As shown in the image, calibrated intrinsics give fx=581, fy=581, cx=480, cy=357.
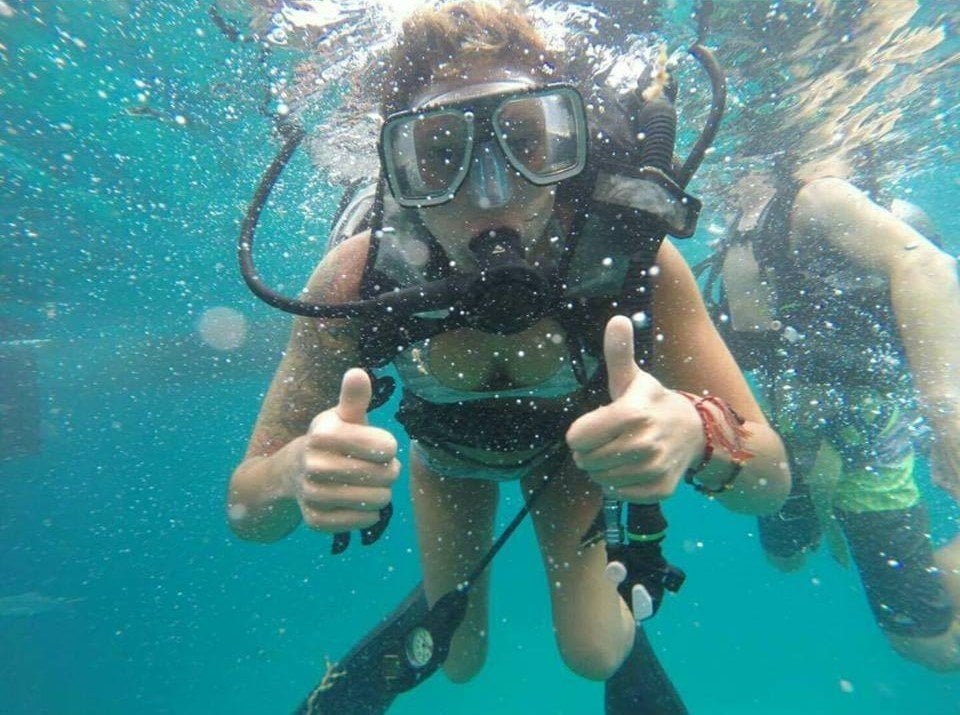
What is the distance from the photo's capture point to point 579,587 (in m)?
4.15

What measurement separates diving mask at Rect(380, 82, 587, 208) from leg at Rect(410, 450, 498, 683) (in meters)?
2.57

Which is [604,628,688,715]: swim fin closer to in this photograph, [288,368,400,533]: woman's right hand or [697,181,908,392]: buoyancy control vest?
[697,181,908,392]: buoyancy control vest

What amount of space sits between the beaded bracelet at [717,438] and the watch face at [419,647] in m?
2.48

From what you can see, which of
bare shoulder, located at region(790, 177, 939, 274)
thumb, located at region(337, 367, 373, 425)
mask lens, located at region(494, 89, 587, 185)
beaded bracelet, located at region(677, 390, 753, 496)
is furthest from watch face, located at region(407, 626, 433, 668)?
bare shoulder, located at region(790, 177, 939, 274)

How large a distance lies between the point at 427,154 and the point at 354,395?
1347 millimetres

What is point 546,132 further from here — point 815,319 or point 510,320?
point 815,319

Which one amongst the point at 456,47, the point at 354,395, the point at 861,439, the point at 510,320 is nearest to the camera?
the point at 354,395

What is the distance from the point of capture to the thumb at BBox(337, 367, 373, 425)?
75.6 inches

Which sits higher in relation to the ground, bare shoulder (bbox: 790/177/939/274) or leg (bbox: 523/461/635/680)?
bare shoulder (bbox: 790/177/939/274)

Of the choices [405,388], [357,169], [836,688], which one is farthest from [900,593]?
[836,688]

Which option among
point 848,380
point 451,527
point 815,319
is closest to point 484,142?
point 451,527

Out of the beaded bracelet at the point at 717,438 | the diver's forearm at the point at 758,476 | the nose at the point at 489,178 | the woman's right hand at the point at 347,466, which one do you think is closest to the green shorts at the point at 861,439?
the diver's forearm at the point at 758,476

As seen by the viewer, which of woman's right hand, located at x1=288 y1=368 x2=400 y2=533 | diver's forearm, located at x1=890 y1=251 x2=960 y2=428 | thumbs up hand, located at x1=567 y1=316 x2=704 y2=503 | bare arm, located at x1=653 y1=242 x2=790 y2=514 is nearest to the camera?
thumbs up hand, located at x1=567 y1=316 x2=704 y2=503

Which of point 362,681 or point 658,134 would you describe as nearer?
point 658,134
